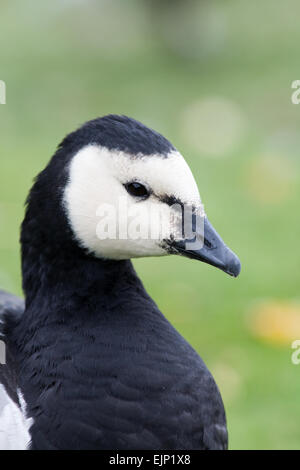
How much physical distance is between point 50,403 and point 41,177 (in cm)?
43

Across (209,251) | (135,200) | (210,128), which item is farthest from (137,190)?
(210,128)

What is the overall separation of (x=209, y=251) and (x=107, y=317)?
241 mm

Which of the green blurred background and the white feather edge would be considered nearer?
the white feather edge

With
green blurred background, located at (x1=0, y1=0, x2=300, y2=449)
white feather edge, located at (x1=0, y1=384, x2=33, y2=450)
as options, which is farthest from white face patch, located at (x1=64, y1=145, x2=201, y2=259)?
green blurred background, located at (x1=0, y1=0, x2=300, y2=449)

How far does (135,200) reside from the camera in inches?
61.6

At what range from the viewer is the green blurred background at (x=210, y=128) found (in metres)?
2.78

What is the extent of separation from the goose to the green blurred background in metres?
0.87

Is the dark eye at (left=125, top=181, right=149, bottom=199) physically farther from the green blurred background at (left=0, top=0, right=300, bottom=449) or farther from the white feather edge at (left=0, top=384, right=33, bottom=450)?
the green blurred background at (left=0, top=0, right=300, bottom=449)

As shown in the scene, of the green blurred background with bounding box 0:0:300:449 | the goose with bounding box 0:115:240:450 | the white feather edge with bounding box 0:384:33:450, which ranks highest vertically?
the green blurred background with bounding box 0:0:300:449

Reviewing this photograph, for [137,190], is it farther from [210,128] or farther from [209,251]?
[210,128]

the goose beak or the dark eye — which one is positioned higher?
the dark eye

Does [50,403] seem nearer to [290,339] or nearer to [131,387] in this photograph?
[131,387]

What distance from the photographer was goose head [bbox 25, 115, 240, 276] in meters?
1.54

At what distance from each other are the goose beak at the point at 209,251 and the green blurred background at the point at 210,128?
97 cm
